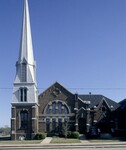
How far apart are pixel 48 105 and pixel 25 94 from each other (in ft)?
17.7

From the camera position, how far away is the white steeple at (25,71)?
206ft

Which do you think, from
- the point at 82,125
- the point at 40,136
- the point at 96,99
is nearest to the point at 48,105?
the point at 82,125

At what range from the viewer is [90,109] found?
217 feet

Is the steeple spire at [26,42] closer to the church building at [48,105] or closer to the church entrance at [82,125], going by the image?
the church building at [48,105]

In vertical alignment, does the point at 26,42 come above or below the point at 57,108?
above

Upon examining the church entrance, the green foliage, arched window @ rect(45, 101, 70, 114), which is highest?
arched window @ rect(45, 101, 70, 114)

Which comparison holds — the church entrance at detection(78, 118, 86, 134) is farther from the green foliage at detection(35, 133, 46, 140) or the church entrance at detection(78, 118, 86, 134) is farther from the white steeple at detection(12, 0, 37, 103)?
the white steeple at detection(12, 0, 37, 103)

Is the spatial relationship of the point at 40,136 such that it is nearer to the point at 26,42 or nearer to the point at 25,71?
the point at 25,71

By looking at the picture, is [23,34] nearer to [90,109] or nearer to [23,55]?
[23,55]

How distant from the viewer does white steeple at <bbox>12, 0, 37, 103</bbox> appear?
2469 inches

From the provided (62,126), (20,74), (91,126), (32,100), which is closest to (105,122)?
(91,126)

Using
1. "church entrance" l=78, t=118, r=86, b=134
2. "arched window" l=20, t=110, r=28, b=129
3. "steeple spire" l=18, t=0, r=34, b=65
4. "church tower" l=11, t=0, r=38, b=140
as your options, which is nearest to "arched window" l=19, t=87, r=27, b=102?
"church tower" l=11, t=0, r=38, b=140

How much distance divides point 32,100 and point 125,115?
18.0 metres

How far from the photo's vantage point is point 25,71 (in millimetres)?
64188
